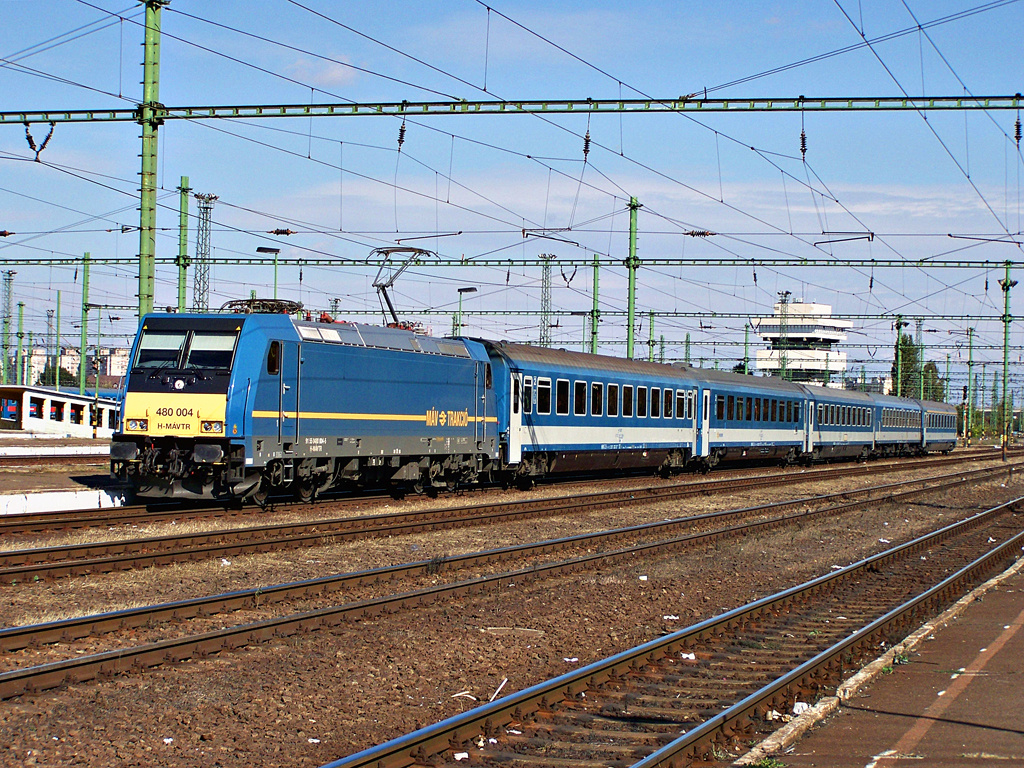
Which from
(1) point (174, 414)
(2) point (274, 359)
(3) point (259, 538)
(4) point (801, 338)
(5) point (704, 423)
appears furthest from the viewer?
(4) point (801, 338)

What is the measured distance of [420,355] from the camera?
22797 millimetres

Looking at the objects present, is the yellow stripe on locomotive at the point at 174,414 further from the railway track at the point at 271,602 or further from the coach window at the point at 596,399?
the coach window at the point at 596,399

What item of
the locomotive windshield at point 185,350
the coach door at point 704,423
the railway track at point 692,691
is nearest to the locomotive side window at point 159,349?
the locomotive windshield at point 185,350

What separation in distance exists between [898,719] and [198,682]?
5495mm

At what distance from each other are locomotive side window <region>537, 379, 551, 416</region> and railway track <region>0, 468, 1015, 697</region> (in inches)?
345

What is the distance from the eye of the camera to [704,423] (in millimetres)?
36062

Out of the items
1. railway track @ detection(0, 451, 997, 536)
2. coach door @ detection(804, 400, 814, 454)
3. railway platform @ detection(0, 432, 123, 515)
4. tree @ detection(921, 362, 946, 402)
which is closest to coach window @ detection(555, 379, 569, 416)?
railway track @ detection(0, 451, 997, 536)

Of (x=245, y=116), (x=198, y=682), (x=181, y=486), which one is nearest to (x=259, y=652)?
(x=198, y=682)

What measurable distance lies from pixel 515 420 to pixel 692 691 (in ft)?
57.0

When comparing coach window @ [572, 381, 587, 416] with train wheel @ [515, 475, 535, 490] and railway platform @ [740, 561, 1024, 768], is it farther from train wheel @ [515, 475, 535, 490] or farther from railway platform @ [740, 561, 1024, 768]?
railway platform @ [740, 561, 1024, 768]

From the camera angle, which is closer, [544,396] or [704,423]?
[544,396]

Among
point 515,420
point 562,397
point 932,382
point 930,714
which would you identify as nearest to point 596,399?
point 562,397

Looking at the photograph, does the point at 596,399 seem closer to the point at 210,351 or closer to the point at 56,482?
the point at 210,351

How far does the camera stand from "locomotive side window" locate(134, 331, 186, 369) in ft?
60.7
